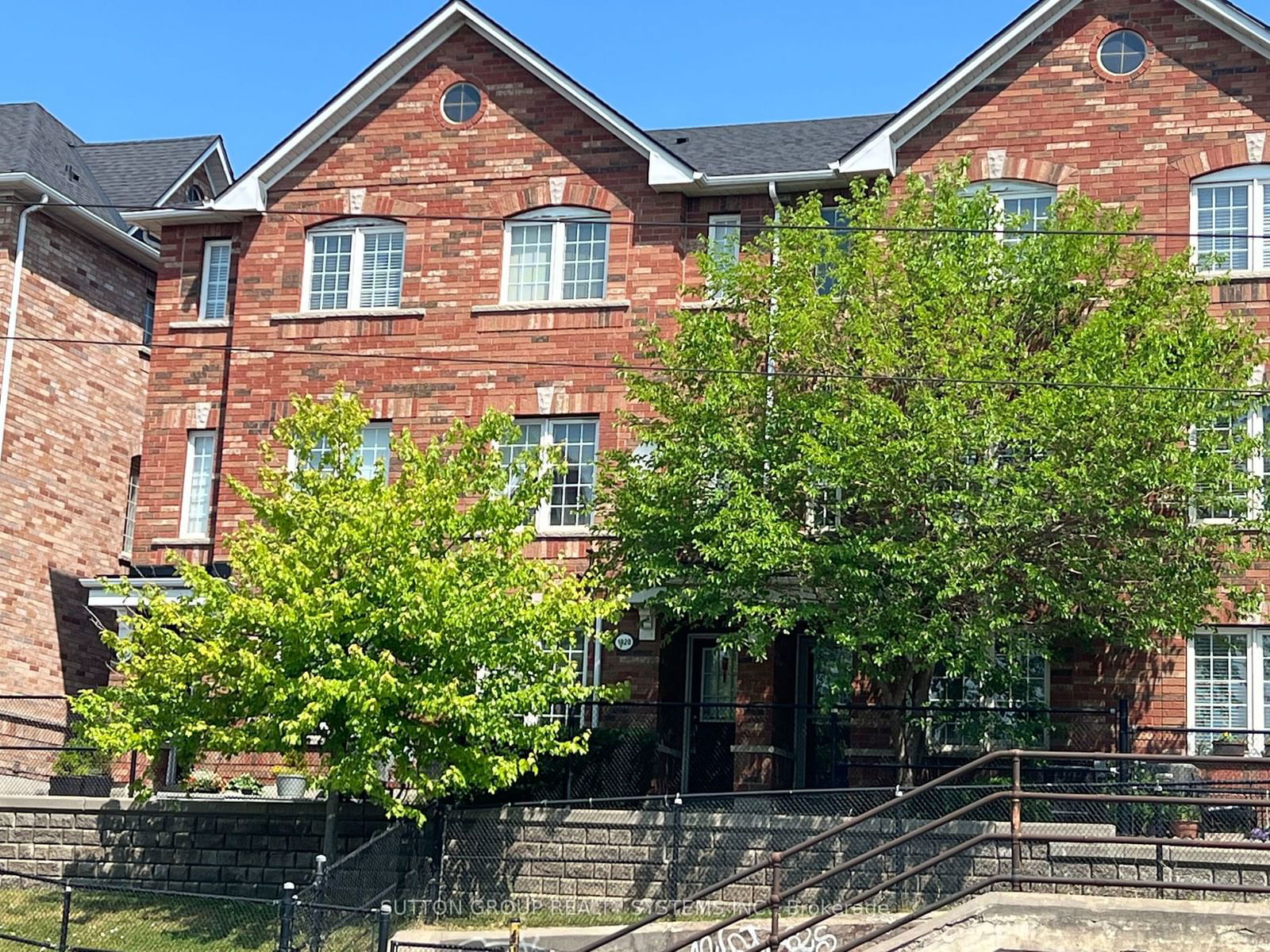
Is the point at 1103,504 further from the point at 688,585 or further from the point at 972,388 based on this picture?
the point at 688,585

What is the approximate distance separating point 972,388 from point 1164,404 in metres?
2.15

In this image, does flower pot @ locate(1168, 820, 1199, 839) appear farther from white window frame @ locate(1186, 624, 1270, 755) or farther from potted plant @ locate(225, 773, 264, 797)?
potted plant @ locate(225, 773, 264, 797)

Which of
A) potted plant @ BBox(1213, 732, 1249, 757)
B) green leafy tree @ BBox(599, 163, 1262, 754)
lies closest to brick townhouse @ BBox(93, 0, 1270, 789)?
potted plant @ BBox(1213, 732, 1249, 757)

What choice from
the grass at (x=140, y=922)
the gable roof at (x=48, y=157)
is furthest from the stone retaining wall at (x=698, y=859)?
the gable roof at (x=48, y=157)

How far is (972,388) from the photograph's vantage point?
21.0m

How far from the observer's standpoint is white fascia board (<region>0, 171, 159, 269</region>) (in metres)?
29.8

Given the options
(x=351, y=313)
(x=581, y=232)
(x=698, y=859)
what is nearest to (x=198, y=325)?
(x=351, y=313)

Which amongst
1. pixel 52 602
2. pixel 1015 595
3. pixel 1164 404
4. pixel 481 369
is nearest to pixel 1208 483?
pixel 1164 404

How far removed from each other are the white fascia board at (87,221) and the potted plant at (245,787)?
9.87m

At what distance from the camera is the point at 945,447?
20688 mm

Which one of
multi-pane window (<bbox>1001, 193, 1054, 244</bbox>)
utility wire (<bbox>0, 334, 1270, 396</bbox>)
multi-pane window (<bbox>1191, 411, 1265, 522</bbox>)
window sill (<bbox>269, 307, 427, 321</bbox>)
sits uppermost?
multi-pane window (<bbox>1001, 193, 1054, 244</bbox>)

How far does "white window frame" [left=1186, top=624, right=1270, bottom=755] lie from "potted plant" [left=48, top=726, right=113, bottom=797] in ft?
50.0

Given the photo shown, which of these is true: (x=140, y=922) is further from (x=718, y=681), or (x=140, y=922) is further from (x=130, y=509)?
(x=130, y=509)

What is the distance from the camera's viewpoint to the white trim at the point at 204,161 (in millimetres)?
31766
